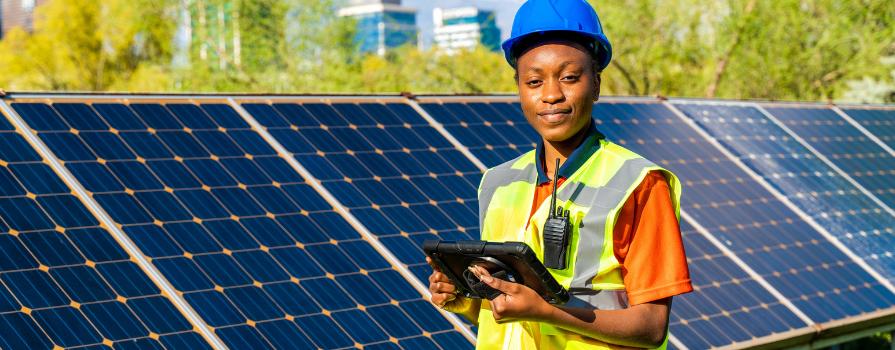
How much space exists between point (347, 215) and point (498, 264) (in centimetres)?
469

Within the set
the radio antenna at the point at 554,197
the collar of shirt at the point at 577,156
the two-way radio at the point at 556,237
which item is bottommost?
the two-way radio at the point at 556,237

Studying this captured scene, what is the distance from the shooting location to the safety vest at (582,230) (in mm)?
3387

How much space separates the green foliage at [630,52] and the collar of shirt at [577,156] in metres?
29.0

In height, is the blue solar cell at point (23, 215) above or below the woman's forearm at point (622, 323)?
above

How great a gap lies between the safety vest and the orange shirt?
0.11ft

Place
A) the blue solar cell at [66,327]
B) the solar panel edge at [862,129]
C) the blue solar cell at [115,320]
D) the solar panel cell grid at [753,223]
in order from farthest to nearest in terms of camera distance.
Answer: the solar panel edge at [862,129]
the solar panel cell grid at [753,223]
the blue solar cell at [115,320]
the blue solar cell at [66,327]

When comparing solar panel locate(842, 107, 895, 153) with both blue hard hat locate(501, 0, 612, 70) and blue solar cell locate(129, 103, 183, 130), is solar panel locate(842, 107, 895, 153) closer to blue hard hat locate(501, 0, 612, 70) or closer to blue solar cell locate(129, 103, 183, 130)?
blue solar cell locate(129, 103, 183, 130)

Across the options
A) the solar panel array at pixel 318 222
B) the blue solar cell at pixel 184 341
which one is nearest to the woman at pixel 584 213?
the blue solar cell at pixel 184 341

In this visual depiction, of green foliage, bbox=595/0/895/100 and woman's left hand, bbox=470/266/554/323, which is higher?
green foliage, bbox=595/0/895/100

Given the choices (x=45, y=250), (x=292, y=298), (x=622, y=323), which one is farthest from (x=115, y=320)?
(x=622, y=323)

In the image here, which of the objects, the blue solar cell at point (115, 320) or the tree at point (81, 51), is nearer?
the blue solar cell at point (115, 320)

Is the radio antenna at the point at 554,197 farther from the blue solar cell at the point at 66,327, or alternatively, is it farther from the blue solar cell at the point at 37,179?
the blue solar cell at the point at 37,179

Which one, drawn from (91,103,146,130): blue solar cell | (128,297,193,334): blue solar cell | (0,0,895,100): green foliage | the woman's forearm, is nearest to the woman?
the woman's forearm

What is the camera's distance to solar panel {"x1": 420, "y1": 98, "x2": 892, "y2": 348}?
26.6ft
